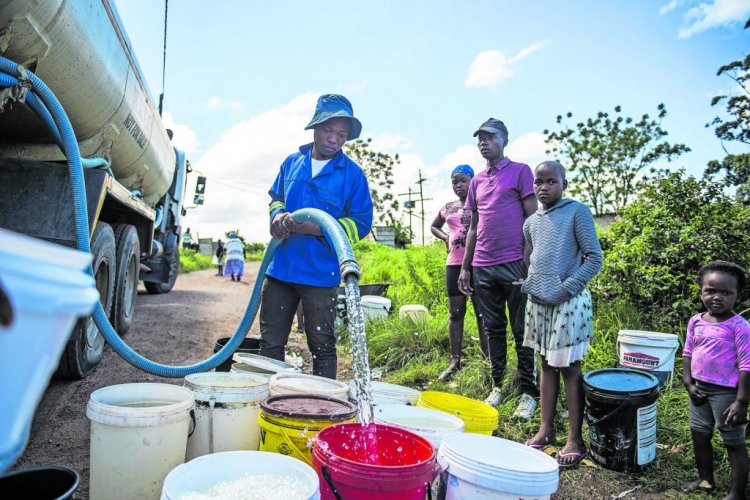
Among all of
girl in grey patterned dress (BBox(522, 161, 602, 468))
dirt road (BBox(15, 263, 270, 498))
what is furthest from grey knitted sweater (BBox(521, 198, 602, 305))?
dirt road (BBox(15, 263, 270, 498))

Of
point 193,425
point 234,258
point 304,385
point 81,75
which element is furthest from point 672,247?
point 234,258

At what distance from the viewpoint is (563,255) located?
3.11 metres

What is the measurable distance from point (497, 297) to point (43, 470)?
10.2ft

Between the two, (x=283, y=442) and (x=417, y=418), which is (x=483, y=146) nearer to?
(x=417, y=418)

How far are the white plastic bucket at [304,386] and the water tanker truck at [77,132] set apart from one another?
5.26ft

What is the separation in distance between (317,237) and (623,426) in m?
2.11

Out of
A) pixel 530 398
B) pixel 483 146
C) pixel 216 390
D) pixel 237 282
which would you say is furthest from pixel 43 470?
pixel 237 282

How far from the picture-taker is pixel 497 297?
3.96 metres

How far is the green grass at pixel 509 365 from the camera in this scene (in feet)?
9.91

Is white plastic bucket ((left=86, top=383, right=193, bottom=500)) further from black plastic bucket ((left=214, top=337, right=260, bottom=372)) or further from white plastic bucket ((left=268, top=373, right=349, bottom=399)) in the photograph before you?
black plastic bucket ((left=214, top=337, right=260, bottom=372))

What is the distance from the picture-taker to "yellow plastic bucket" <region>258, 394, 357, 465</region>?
2049 mm

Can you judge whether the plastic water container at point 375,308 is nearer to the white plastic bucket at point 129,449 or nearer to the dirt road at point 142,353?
the dirt road at point 142,353

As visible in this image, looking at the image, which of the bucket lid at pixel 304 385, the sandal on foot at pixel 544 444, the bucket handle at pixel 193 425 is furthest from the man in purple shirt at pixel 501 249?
the bucket handle at pixel 193 425

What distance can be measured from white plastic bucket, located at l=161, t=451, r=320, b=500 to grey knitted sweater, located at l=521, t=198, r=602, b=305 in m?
1.94
